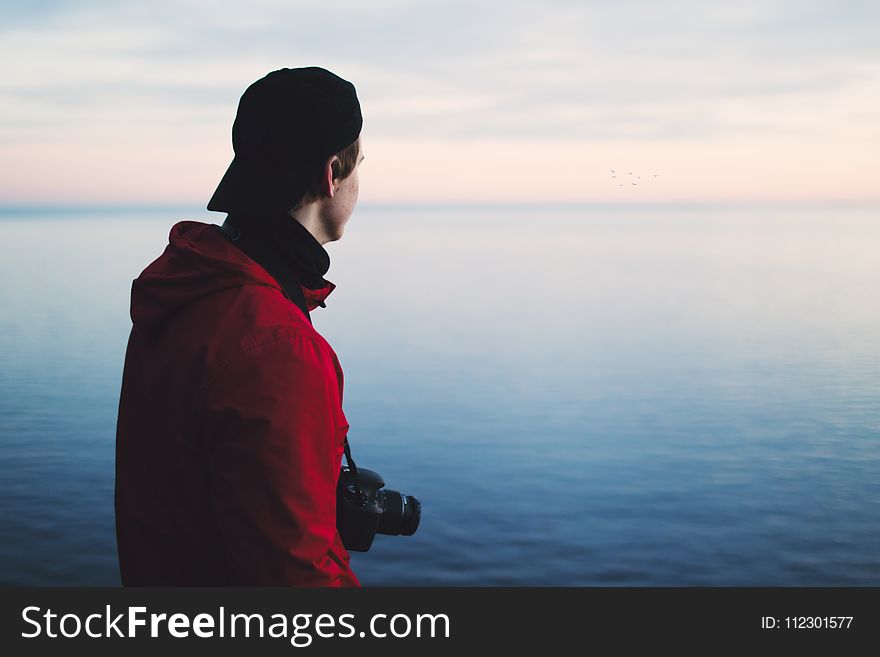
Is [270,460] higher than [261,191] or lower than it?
lower

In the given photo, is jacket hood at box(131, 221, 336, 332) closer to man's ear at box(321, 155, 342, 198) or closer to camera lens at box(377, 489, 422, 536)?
man's ear at box(321, 155, 342, 198)

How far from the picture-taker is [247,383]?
1.46 meters

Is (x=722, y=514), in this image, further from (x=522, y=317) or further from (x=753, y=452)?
(x=522, y=317)

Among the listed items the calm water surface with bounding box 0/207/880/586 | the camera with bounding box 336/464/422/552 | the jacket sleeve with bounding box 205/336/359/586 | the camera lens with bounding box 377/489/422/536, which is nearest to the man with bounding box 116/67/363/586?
the jacket sleeve with bounding box 205/336/359/586

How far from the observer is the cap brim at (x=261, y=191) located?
1.72 m

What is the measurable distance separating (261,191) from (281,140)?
106 mm

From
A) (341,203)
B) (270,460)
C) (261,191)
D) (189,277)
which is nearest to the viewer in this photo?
(270,460)

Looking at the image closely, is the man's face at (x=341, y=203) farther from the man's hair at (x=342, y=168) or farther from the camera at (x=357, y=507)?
the camera at (x=357, y=507)

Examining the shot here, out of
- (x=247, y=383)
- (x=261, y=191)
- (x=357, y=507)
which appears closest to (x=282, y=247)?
(x=261, y=191)

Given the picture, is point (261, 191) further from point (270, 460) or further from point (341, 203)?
point (270, 460)

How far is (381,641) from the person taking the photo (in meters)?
1.95

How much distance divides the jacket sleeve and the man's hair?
38cm

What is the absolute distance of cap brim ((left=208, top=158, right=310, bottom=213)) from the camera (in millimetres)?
1717

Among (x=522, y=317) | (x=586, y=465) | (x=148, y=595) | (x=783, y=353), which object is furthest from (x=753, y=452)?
(x=522, y=317)
